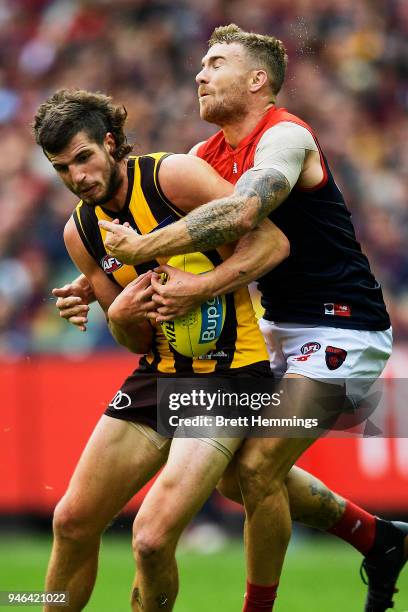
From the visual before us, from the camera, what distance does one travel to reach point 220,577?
8.14 metres

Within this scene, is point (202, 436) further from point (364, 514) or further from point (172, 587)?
point (364, 514)

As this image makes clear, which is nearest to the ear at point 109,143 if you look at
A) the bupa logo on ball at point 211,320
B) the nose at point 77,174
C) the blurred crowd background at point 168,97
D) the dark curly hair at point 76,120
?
the dark curly hair at point 76,120

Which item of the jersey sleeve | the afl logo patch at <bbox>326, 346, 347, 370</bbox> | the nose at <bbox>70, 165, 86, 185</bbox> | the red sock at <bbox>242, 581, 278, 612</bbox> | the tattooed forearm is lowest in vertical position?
the red sock at <bbox>242, 581, 278, 612</bbox>

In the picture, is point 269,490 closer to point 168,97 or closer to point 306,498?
point 306,498

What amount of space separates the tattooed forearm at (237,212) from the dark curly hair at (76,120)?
62cm

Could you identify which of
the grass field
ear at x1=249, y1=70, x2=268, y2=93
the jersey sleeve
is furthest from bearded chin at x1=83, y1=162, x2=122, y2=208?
the grass field

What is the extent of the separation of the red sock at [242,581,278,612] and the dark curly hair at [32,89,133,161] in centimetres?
207

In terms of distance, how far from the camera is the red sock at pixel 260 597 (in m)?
5.25

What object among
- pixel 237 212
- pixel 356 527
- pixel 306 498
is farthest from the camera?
pixel 356 527

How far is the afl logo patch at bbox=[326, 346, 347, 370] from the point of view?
5.23 metres

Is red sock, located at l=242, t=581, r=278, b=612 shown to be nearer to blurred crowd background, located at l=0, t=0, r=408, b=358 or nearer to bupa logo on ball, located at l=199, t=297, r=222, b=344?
bupa logo on ball, located at l=199, t=297, r=222, b=344

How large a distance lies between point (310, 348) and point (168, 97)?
6.53 meters

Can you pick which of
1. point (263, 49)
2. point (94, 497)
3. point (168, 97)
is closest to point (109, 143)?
point (263, 49)

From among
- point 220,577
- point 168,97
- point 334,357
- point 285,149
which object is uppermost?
point 168,97
